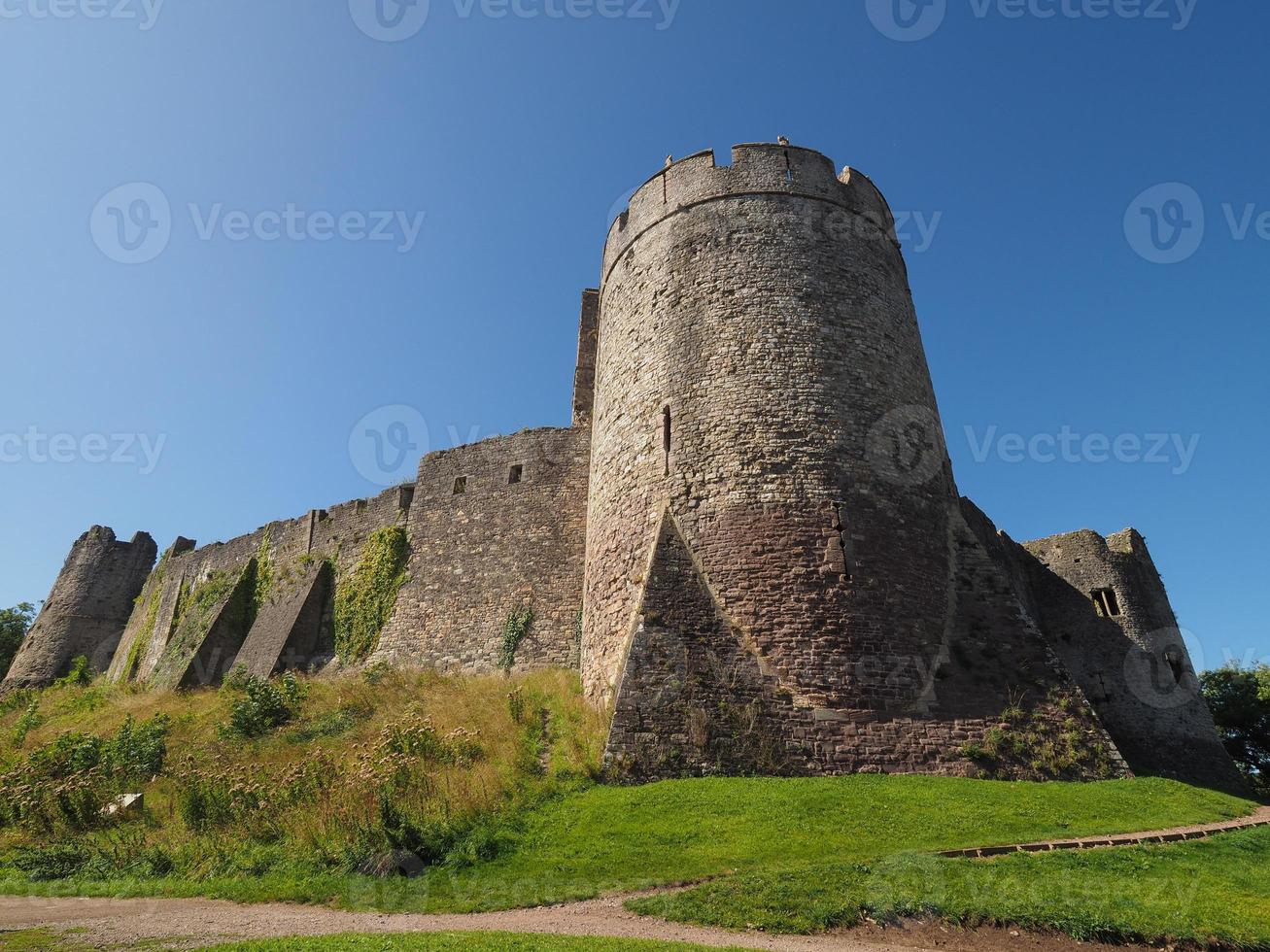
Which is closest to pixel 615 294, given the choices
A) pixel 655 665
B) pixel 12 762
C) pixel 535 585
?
pixel 535 585

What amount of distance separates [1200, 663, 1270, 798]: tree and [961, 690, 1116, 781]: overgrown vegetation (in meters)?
21.4

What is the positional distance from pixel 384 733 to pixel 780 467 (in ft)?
24.3

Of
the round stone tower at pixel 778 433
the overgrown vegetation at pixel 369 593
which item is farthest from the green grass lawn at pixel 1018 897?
the overgrown vegetation at pixel 369 593

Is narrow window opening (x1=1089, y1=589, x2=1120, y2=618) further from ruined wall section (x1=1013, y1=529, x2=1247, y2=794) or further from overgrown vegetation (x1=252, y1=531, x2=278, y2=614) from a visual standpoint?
overgrown vegetation (x1=252, y1=531, x2=278, y2=614)

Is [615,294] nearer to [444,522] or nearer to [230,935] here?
[444,522]

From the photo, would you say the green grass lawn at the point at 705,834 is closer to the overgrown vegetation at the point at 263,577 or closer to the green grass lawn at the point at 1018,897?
the green grass lawn at the point at 1018,897

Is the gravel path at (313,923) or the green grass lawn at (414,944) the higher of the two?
the green grass lawn at (414,944)

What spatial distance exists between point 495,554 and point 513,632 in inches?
95.4

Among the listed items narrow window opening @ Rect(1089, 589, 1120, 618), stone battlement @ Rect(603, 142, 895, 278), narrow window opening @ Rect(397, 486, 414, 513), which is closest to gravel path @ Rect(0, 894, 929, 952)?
stone battlement @ Rect(603, 142, 895, 278)

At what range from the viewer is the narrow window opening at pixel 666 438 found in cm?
1280

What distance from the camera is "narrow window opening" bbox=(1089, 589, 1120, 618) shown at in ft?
66.8

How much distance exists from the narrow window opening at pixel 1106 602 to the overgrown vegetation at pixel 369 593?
1967 cm

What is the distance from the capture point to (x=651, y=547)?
39.2 ft

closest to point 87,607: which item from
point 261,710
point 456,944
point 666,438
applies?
point 261,710
